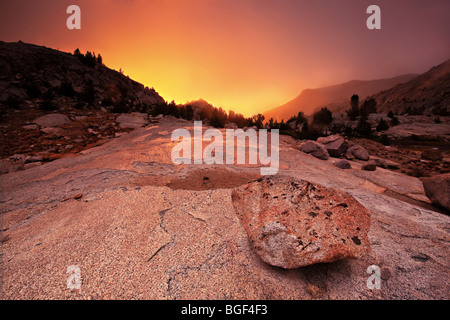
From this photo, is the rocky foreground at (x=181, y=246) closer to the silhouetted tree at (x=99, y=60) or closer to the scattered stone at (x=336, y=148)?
the scattered stone at (x=336, y=148)

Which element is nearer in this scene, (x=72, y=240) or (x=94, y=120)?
(x=72, y=240)

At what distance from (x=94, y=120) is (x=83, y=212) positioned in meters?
8.31

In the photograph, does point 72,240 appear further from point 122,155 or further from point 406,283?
point 406,283

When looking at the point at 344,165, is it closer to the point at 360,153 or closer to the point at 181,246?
the point at 360,153

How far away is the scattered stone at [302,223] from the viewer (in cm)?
140

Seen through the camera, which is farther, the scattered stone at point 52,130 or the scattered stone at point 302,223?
the scattered stone at point 52,130

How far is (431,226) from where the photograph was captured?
2154mm

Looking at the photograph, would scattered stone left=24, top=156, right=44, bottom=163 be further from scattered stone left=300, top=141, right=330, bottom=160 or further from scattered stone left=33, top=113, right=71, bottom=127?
scattered stone left=300, top=141, right=330, bottom=160

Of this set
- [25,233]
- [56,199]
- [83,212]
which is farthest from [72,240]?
[56,199]

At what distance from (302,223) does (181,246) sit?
123 cm

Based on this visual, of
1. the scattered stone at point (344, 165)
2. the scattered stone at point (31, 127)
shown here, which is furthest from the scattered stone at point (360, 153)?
the scattered stone at point (31, 127)

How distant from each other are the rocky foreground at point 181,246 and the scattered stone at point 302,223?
2 cm

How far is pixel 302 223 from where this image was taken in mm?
1565

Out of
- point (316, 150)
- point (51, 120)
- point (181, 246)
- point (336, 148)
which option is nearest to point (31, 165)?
point (51, 120)
